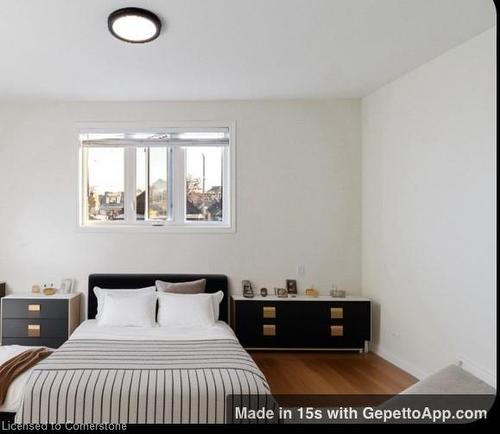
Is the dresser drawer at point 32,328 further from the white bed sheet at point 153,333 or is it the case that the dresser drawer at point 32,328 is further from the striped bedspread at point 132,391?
the striped bedspread at point 132,391

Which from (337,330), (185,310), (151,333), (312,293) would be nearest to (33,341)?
(151,333)

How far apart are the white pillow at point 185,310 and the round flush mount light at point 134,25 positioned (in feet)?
7.55

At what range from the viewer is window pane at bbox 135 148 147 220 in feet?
14.5

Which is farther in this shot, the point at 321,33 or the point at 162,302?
the point at 162,302

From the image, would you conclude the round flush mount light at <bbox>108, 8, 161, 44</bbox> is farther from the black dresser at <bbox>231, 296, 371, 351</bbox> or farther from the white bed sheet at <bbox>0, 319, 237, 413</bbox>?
the black dresser at <bbox>231, 296, 371, 351</bbox>

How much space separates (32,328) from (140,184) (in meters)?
1.90

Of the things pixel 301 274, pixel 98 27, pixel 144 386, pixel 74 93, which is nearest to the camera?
pixel 144 386

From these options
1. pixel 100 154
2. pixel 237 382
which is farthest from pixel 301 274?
pixel 100 154

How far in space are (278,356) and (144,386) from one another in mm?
1990

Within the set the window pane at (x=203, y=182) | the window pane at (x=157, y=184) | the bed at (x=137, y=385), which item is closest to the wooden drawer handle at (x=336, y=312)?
the bed at (x=137, y=385)

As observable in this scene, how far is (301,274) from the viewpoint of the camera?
14.1 feet

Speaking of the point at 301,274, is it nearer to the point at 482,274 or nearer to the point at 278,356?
the point at 278,356

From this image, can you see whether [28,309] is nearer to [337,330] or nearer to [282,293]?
[282,293]

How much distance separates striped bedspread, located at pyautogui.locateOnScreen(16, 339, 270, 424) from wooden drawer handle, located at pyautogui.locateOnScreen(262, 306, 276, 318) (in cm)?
143
